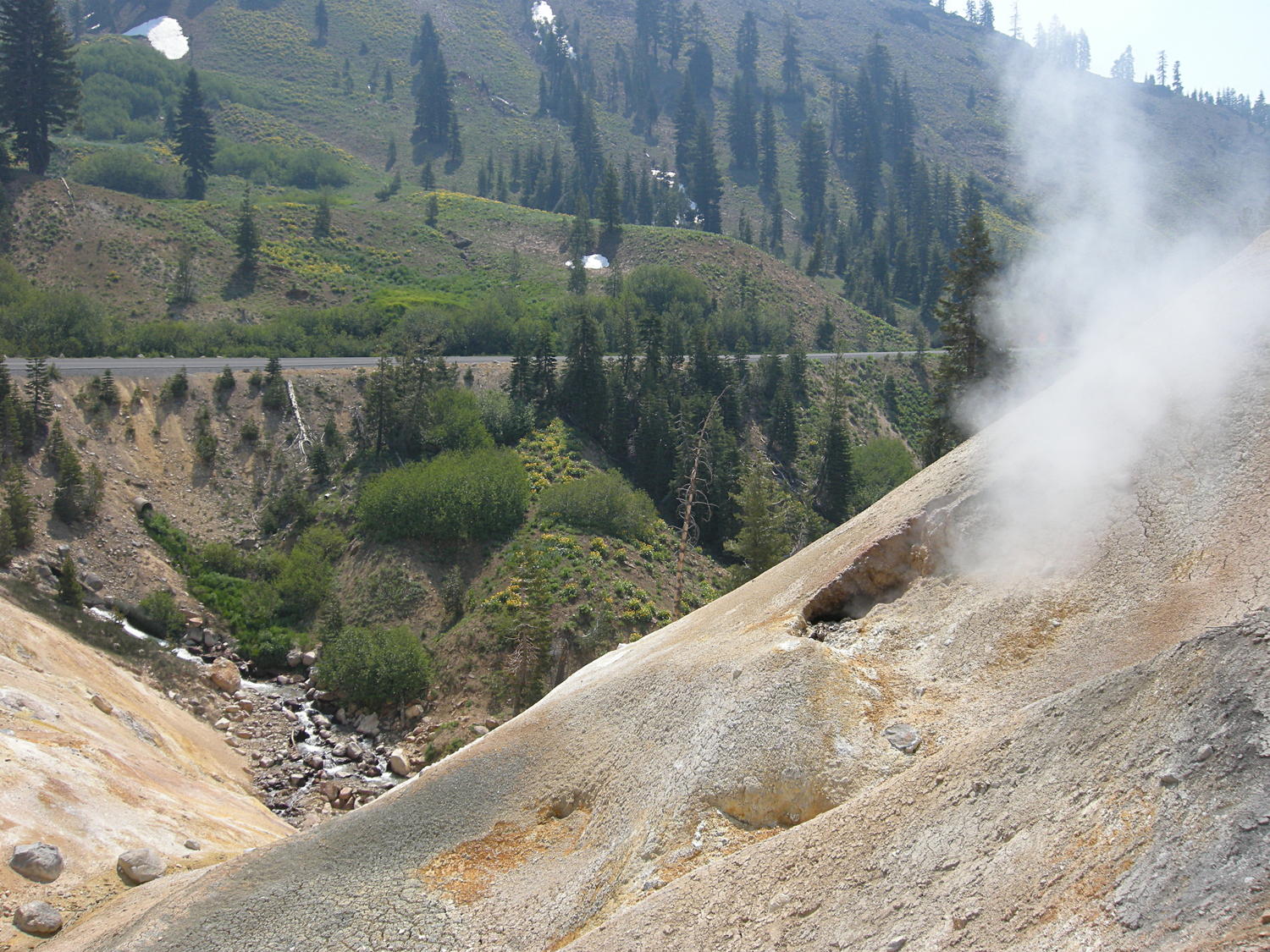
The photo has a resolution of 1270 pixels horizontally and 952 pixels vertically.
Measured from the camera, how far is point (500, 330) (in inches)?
2549

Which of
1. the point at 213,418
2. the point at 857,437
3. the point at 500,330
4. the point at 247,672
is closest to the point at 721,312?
the point at 857,437

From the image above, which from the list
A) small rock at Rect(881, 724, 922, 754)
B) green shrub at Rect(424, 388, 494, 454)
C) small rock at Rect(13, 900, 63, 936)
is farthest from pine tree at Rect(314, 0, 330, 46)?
small rock at Rect(881, 724, 922, 754)

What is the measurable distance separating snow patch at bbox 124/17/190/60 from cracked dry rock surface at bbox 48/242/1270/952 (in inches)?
6958

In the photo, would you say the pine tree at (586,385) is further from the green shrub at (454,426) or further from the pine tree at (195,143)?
the pine tree at (195,143)

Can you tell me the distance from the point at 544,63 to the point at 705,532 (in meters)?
164

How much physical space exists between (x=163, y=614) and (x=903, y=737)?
31.2 meters

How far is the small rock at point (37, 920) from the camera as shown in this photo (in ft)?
39.9

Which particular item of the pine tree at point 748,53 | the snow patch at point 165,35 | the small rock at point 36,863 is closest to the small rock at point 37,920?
the small rock at point 36,863

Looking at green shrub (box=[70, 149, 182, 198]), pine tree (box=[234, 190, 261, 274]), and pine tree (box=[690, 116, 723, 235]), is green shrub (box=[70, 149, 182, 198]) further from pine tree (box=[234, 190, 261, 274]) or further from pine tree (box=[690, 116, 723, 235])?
pine tree (box=[690, 116, 723, 235])

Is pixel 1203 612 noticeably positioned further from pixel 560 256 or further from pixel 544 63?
pixel 544 63

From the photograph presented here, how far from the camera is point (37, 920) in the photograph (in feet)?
40.0

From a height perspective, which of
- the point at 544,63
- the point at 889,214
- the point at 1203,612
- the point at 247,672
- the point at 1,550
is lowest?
the point at 247,672

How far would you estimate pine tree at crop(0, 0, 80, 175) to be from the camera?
7275 cm

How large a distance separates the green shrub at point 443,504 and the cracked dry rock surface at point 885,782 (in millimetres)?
26895
